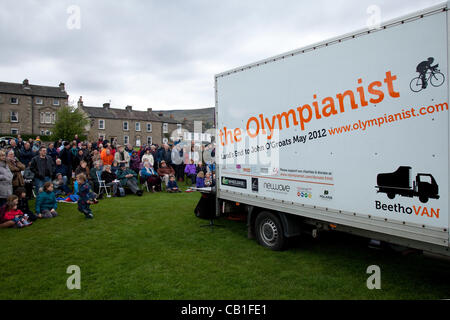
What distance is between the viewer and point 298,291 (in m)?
4.41

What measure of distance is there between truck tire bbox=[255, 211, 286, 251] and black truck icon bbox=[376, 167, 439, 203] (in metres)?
2.32

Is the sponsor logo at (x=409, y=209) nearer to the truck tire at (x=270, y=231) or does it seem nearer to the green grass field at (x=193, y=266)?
the green grass field at (x=193, y=266)

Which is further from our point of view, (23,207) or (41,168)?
(41,168)

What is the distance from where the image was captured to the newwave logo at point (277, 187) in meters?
5.55

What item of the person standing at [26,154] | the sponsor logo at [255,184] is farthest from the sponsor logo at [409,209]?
the person standing at [26,154]

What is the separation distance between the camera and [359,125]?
437 centimetres

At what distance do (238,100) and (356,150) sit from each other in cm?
310

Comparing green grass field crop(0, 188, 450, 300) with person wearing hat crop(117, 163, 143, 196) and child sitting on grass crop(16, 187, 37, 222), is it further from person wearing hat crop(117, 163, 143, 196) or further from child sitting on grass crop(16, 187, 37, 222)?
person wearing hat crop(117, 163, 143, 196)

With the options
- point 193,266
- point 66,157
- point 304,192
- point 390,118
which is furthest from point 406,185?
point 66,157

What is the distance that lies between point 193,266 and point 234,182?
7.35 feet

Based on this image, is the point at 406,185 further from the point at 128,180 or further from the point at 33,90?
the point at 33,90

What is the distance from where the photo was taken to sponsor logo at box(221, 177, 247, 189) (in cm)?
660

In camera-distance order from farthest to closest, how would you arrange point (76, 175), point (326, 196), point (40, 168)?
point (76, 175) → point (40, 168) → point (326, 196)

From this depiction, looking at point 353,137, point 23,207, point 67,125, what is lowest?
→ point 23,207
